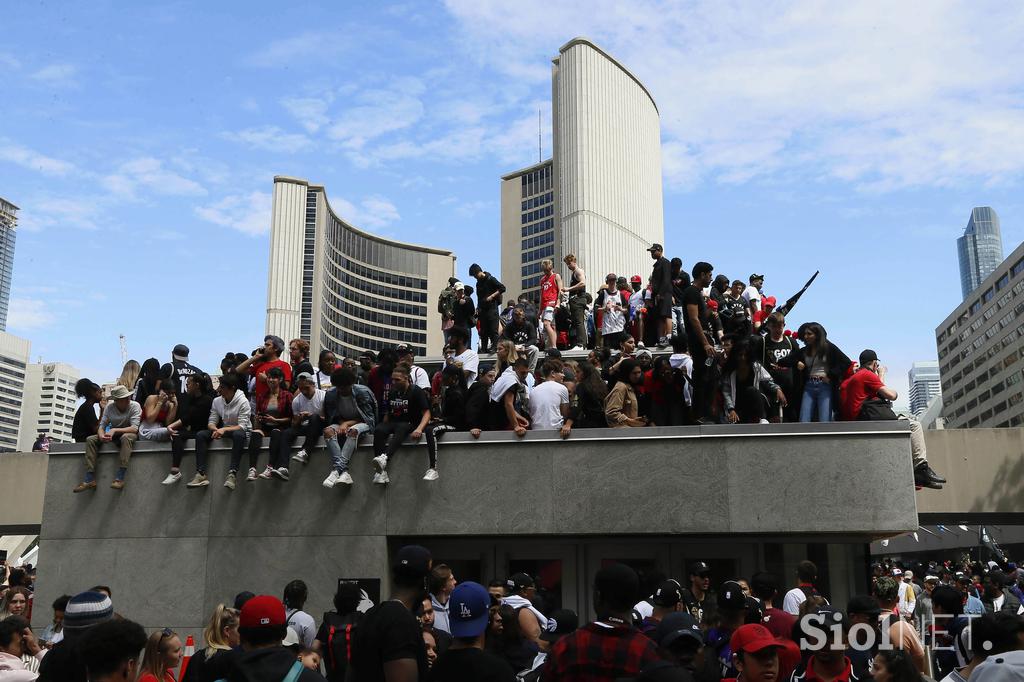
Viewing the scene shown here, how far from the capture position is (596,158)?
5538 centimetres

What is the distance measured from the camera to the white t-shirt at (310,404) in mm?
12570

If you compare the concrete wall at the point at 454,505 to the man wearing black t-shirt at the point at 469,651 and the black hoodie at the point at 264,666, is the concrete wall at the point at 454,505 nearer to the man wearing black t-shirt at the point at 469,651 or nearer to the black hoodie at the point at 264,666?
the man wearing black t-shirt at the point at 469,651

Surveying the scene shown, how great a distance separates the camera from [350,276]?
126 meters

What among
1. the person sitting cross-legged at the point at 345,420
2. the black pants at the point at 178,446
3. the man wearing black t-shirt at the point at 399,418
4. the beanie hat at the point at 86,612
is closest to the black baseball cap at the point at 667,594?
the beanie hat at the point at 86,612

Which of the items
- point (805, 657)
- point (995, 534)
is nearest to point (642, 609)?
point (805, 657)

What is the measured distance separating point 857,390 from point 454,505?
17.9ft

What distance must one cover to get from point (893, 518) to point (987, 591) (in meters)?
1.91

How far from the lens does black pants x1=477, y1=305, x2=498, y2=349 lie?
17312 millimetres

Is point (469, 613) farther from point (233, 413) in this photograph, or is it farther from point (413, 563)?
point (233, 413)

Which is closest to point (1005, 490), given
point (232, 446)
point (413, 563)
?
point (232, 446)

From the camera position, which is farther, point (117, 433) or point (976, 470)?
point (976, 470)

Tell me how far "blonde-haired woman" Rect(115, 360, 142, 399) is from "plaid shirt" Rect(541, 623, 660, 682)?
12.0 meters

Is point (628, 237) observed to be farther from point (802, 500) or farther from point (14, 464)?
point (802, 500)

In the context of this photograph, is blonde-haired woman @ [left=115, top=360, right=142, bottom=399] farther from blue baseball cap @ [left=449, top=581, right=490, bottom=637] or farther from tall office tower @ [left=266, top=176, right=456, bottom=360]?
tall office tower @ [left=266, top=176, right=456, bottom=360]
